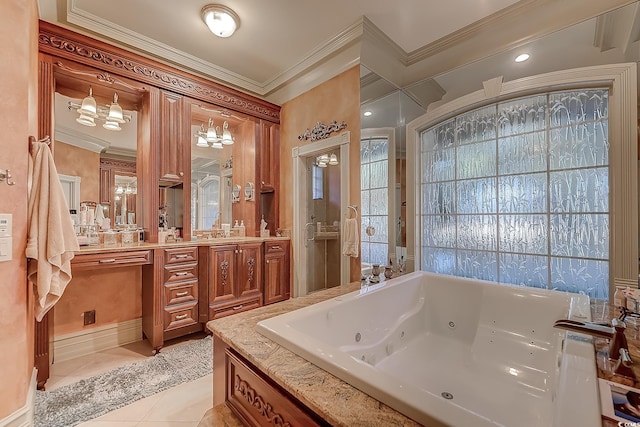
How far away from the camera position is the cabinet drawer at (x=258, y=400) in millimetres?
868

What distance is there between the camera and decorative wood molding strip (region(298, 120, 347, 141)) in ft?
9.59

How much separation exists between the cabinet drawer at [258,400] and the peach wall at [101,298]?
2017mm

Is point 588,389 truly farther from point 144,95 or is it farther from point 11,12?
point 144,95

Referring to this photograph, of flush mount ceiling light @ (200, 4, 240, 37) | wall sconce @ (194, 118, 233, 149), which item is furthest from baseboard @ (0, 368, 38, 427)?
flush mount ceiling light @ (200, 4, 240, 37)

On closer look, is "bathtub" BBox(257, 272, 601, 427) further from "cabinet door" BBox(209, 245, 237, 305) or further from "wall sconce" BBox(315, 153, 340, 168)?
"wall sconce" BBox(315, 153, 340, 168)

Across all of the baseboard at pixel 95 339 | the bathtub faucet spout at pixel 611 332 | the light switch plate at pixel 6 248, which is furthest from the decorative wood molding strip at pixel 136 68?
the bathtub faucet spout at pixel 611 332

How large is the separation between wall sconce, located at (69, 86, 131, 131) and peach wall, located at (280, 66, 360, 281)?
171cm

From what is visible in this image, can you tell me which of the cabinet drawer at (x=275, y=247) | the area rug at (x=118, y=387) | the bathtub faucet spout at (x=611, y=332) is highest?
the cabinet drawer at (x=275, y=247)

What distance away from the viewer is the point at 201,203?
3168 mm

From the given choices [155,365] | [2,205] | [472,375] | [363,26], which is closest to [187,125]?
[2,205]

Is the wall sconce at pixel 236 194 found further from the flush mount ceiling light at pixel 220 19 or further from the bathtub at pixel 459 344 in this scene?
the bathtub at pixel 459 344

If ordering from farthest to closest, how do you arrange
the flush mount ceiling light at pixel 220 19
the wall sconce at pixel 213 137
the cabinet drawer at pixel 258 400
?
the wall sconce at pixel 213 137 → the flush mount ceiling light at pixel 220 19 → the cabinet drawer at pixel 258 400

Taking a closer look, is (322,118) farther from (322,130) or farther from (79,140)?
(79,140)

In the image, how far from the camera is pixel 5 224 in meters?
1.39
